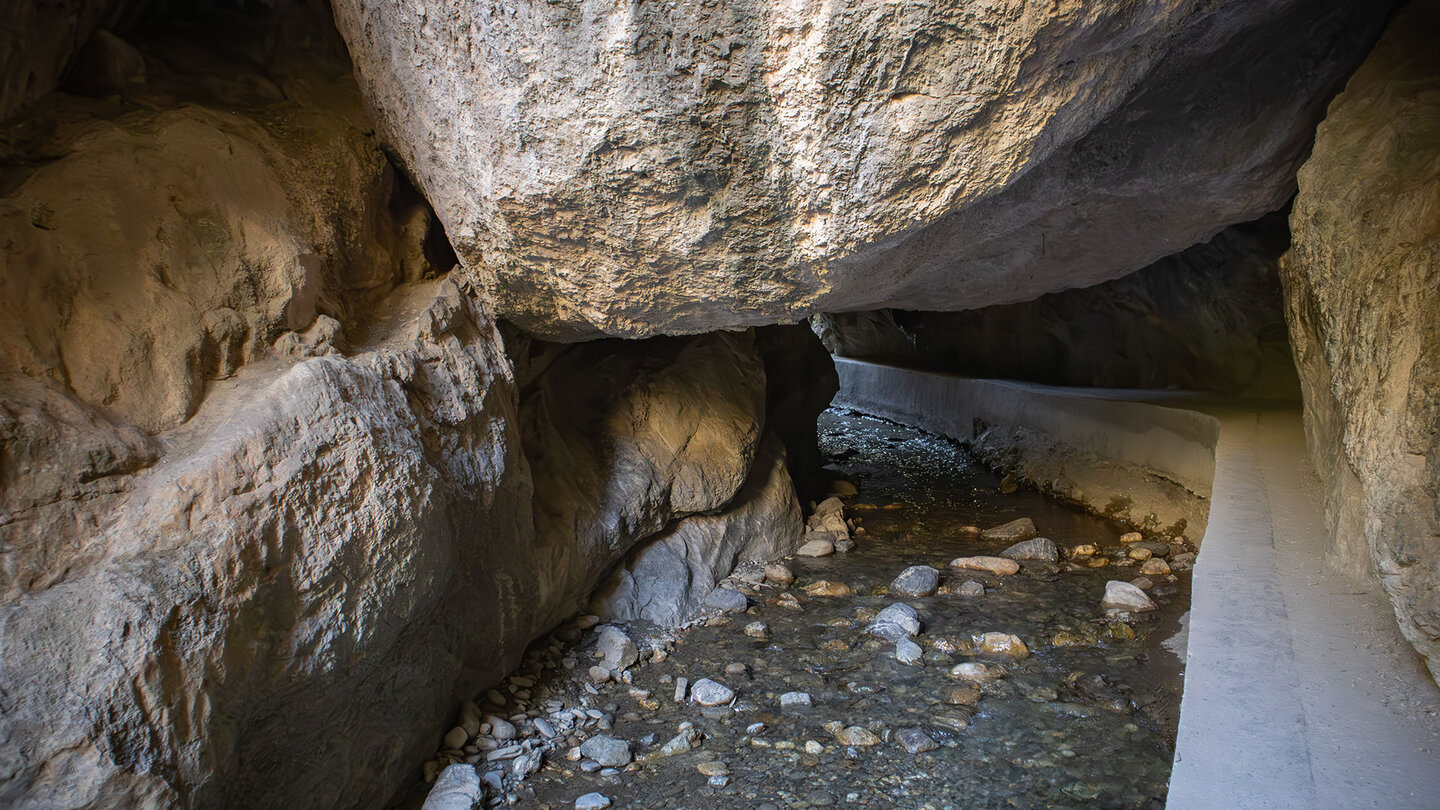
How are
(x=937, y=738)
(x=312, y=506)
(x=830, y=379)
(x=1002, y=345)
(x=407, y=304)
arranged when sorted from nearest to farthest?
(x=312, y=506)
(x=937, y=738)
(x=407, y=304)
(x=830, y=379)
(x=1002, y=345)

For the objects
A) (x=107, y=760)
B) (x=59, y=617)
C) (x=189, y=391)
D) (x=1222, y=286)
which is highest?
(x=1222, y=286)

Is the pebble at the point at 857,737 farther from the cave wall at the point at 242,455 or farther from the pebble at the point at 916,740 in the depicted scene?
the cave wall at the point at 242,455

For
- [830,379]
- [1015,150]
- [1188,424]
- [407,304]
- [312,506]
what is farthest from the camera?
[830,379]

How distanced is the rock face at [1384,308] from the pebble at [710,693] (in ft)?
6.82

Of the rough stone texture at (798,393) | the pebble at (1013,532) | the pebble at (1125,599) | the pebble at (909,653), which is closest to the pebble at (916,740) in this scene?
the pebble at (909,653)

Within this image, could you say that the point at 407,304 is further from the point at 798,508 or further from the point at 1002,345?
the point at 1002,345

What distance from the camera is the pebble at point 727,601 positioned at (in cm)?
407

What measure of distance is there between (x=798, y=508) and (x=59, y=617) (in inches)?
155

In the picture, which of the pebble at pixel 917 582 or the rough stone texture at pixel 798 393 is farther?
the rough stone texture at pixel 798 393

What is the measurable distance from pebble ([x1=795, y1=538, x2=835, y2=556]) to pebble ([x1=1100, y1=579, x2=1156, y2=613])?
1.53 meters

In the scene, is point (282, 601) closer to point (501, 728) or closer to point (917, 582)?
point (501, 728)

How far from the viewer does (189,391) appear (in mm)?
2326

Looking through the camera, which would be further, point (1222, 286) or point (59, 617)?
point (1222, 286)

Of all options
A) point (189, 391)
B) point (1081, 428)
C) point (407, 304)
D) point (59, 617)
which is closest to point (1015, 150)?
point (407, 304)
